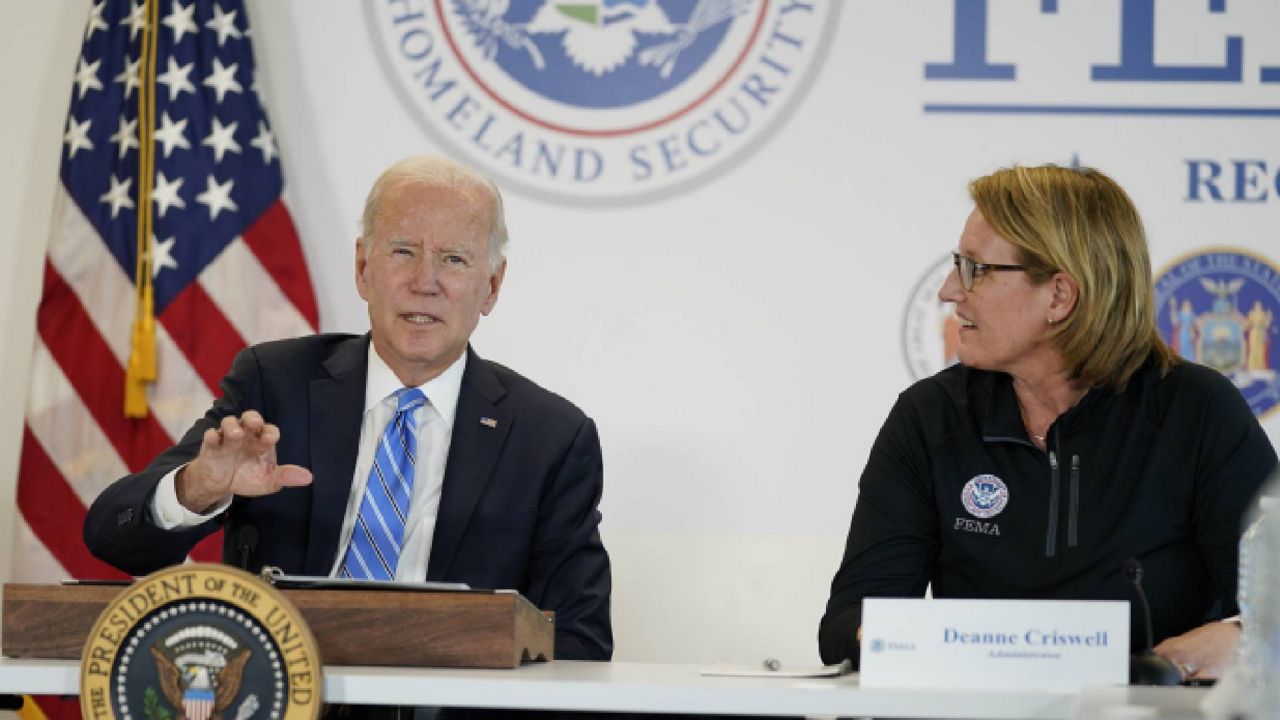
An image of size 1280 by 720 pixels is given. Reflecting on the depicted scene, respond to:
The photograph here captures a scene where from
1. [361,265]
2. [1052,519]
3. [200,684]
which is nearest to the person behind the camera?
[200,684]

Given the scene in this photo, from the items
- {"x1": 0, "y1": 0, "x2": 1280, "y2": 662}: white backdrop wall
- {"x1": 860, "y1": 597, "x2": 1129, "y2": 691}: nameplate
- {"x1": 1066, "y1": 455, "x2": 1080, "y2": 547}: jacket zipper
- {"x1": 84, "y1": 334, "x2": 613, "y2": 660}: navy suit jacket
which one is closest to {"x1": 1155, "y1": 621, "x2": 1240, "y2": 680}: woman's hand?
{"x1": 1066, "y1": 455, "x2": 1080, "y2": 547}: jacket zipper

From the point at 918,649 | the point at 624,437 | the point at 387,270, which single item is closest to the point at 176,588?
the point at 918,649

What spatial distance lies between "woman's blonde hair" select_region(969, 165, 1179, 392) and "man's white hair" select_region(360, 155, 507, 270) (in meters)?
0.94

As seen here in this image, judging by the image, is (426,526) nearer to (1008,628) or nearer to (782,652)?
(1008,628)

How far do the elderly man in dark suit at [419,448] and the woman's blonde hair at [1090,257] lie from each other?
885 mm

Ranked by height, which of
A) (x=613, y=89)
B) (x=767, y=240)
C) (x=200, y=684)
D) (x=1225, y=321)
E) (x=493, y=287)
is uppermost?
(x=613, y=89)

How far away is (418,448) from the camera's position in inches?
116

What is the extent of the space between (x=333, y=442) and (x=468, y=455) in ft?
0.80

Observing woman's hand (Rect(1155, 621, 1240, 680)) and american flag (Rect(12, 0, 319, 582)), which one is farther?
american flag (Rect(12, 0, 319, 582))

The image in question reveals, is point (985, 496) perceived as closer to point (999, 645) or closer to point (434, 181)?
point (999, 645)

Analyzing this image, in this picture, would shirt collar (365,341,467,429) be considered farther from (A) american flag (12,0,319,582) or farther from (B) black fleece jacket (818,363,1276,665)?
(A) american flag (12,0,319,582)

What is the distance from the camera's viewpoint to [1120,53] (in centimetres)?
417

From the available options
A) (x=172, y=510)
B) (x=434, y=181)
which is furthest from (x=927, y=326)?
(x=172, y=510)

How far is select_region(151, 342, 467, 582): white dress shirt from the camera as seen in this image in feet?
9.27
